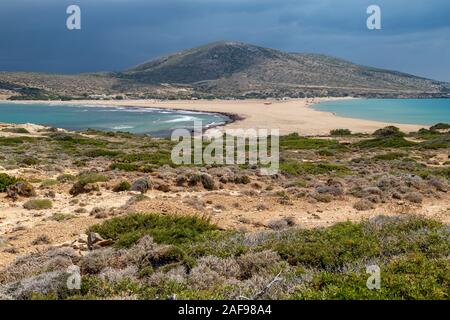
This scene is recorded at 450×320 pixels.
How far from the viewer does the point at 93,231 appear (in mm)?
9391

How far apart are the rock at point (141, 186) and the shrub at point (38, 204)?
3.22m

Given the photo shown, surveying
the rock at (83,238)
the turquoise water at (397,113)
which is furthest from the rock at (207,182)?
the turquoise water at (397,113)

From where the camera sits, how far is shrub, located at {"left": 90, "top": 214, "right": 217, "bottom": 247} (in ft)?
27.6

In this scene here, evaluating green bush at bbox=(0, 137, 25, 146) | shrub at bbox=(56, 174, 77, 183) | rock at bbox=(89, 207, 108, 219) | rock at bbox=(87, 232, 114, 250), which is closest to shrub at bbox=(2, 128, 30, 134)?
green bush at bbox=(0, 137, 25, 146)

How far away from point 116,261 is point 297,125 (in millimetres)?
57525

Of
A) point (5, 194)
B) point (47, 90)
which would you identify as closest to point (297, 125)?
point (5, 194)

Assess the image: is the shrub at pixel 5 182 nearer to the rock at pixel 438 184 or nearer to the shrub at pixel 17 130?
the rock at pixel 438 184

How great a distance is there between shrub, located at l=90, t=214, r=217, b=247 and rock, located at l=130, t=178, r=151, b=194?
5.49 m

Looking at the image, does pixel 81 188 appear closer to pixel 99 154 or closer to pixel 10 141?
pixel 99 154

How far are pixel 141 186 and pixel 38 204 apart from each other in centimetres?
376

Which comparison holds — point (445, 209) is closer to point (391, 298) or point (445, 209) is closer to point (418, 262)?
point (418, 262)

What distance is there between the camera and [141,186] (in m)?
15.6

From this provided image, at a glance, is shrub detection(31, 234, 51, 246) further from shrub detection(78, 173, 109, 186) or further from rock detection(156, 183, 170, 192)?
rock detection(156, 183, 170, 192)

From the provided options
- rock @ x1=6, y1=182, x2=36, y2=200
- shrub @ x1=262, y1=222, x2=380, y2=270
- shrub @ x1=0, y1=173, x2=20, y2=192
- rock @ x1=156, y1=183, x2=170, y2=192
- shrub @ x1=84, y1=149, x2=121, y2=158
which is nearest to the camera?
shrub @ x1=262, y1=222, x2=380, y2=270
